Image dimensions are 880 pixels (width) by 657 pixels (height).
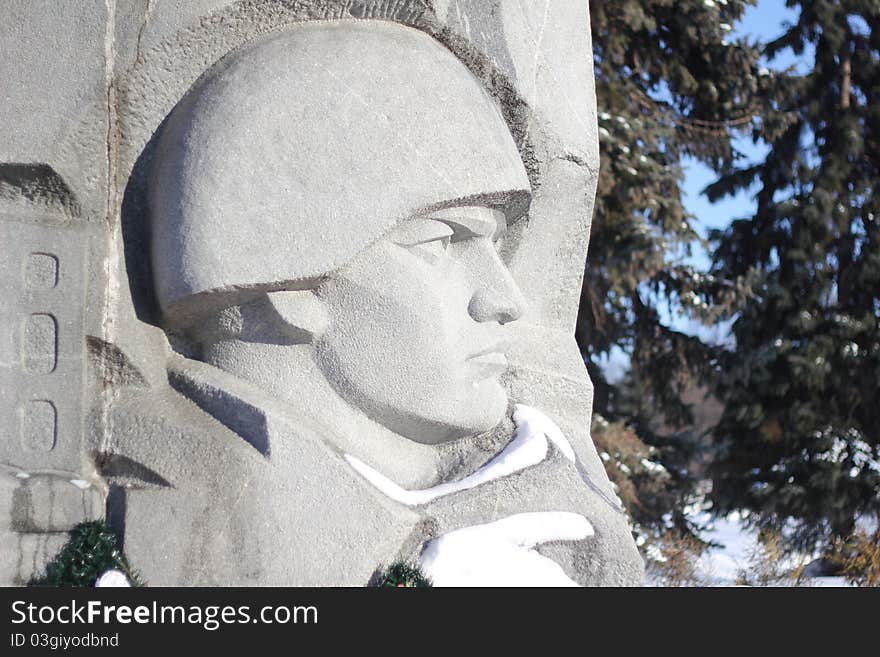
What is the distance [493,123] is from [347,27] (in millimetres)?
557

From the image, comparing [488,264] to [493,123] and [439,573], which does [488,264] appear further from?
[439,573]

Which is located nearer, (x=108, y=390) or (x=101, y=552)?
(x=101, y=552)

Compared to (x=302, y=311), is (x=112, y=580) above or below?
below

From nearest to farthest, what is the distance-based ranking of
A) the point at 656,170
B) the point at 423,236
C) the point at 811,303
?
the point at 423,236, the point at 656,170, the point at 811,303

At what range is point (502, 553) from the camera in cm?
303

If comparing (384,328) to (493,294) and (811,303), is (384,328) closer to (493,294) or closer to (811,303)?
(493,294)

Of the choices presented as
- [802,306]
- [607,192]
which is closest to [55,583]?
[607,192]

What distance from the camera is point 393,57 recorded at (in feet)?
10.6

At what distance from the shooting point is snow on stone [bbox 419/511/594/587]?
2.94m

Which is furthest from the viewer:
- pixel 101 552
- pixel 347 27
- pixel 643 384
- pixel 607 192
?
pixel 643 384

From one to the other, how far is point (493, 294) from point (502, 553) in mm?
854

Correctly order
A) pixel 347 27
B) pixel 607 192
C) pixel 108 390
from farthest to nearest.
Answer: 1. pixel 607 192
2. pixel 347 27
3. pixel 108 390

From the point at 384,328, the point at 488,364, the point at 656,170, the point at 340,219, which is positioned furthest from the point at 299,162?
the point at 656,170

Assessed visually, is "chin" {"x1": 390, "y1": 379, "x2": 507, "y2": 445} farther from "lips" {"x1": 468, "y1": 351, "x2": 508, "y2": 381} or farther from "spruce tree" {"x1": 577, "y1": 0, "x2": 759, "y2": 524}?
"spruce tree" {"x1": 577, "y1": 0, "x2": 759, "y2": 524}
